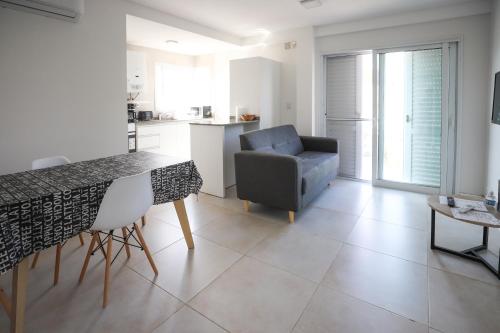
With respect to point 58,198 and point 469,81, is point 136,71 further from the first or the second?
point 469,81

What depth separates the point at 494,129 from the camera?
3.38m

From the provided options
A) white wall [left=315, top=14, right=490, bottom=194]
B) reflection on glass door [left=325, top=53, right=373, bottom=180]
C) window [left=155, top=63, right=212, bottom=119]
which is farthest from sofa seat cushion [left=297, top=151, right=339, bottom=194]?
window [left=155, top=63, right=212, bottom=119]

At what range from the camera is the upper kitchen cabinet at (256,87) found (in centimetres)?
466

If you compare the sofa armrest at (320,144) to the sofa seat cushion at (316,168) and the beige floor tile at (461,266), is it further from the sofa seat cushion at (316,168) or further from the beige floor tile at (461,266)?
the beige floor tile at (461,266)

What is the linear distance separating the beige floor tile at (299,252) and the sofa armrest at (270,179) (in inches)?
15.3

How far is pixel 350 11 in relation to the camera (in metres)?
4.00

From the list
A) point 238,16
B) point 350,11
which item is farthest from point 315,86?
point 238,16

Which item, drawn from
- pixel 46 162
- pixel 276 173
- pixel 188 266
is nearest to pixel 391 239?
pixel 276 173

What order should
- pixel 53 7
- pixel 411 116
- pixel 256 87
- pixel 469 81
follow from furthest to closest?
pixel 256 87 → pixel 411 116 → pixel 469 81 → pixel 53 7

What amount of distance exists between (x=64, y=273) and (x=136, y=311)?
2.73ft

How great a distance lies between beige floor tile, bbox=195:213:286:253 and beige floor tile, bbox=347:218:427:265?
808 millimetres

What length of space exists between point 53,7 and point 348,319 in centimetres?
350

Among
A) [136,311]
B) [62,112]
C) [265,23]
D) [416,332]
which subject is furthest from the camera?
[265,23]

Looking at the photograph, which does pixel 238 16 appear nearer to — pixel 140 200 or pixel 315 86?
pixel 315 86
